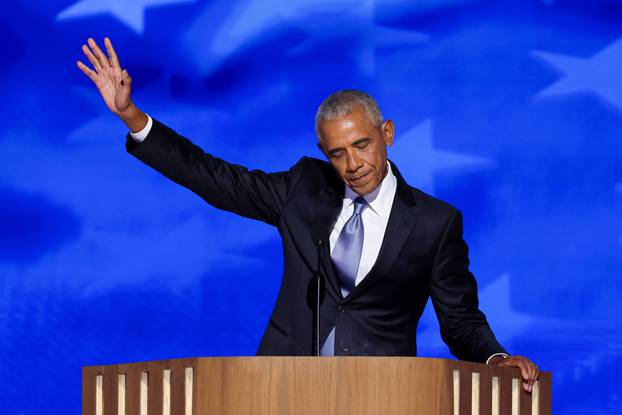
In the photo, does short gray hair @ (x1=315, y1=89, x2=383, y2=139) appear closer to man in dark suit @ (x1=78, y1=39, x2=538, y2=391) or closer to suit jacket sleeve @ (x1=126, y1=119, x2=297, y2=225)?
man in dark suit @ (x1=78, y1=39, x2=538, y2=391)

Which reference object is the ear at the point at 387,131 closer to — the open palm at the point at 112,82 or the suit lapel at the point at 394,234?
the suit lapel at the point at 394,234

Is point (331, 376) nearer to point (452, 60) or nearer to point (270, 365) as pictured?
point (270, 365)

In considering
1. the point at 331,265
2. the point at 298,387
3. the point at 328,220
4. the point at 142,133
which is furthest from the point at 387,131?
the point at 298,387

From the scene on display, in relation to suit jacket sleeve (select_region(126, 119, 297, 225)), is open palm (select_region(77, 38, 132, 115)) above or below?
above

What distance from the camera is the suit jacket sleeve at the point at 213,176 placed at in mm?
2709

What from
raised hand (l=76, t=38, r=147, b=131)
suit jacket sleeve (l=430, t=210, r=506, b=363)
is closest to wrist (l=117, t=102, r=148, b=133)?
raised hand (l=76, t=38, r=147, b=131)

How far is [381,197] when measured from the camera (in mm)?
2846

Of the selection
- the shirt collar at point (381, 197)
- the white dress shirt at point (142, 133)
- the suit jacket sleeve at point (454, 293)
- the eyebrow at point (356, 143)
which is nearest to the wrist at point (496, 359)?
the suit jacket sleeve at point (454, 293)

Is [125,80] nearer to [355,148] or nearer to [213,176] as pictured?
[213,176]

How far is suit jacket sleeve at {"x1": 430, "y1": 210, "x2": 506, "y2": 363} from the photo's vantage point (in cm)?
279

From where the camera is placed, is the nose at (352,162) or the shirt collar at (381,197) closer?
the nose at (352,162)

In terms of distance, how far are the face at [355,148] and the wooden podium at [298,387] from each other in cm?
59

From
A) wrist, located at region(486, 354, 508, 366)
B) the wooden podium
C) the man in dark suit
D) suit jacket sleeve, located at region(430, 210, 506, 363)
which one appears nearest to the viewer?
the wooden podium

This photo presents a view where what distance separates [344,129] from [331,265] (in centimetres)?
32
